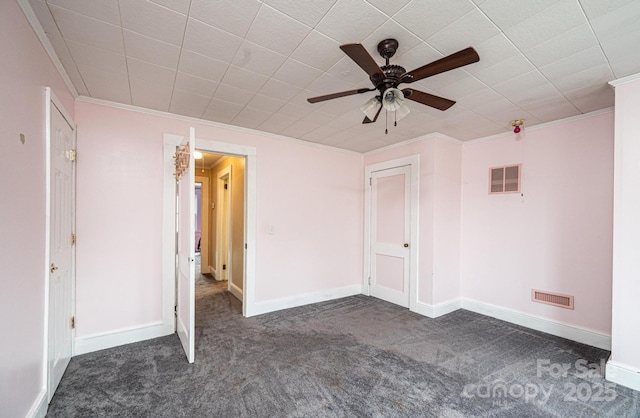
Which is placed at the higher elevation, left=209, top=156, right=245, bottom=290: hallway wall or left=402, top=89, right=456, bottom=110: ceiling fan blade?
left=402, top=89, right=456, bottom=110: ceiling fan blade

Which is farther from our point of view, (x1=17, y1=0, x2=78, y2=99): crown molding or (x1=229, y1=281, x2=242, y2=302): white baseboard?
(x1=229, y1=281, x2=242, y2=302): white baseboard

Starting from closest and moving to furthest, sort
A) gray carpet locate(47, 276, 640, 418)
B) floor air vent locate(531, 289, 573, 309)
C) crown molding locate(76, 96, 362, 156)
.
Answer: gray carpet locate(47, 276, 640, 418), crown molding locate(76, 96, 362, 156), floor air vent locate(531, 289, 573, 309)

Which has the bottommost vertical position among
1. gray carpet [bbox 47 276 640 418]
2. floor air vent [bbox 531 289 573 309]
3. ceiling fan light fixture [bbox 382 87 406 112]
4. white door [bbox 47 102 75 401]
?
gray carpet [bbox 47 276 640 418]

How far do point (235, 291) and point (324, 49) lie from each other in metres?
3.91

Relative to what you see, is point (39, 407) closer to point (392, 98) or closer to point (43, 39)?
point (43, 39)

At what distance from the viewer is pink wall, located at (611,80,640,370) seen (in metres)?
2.19

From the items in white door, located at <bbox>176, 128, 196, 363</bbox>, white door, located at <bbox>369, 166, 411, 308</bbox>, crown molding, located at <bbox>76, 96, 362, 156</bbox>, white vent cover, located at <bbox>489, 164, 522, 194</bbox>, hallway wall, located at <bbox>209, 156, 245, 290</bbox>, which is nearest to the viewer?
white door, located at <bbox>176, 128, 196, 363</bbox>

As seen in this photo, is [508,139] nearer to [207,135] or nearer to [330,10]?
[330,10]

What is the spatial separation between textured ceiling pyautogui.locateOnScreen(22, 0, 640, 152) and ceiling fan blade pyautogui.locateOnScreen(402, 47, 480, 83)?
31 centimetres

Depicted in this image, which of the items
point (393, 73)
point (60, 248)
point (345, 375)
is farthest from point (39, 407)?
point (393, 73)

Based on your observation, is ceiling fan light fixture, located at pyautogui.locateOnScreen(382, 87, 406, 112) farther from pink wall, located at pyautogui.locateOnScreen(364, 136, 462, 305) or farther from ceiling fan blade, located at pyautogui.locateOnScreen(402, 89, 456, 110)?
pink wall, located at pyautogui.locateOnScreen(364, 136, 462, 305)

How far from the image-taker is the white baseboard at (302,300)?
3705 millimetres

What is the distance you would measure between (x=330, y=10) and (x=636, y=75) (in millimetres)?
2520

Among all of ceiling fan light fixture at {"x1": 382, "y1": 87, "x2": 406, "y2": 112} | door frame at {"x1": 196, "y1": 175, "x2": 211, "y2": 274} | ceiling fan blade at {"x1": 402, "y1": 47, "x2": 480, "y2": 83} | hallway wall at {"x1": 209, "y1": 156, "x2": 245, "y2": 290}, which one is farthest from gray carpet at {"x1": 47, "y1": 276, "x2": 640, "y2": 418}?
door frame at {"x1": 196, "y1": 175, "x2": 211, "y2": 274}
